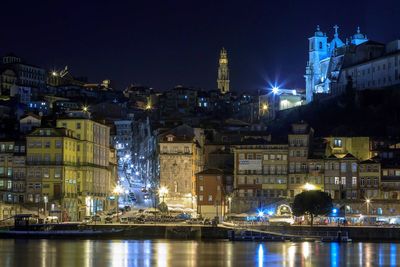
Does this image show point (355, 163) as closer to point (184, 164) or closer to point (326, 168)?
point (326, 168)

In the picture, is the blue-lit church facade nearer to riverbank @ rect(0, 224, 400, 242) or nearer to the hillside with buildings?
the hillside with buildings

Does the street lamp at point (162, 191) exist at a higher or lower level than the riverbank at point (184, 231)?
higher

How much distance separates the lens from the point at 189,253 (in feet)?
279

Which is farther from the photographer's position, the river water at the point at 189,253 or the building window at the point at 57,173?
the building window at the point at 57,173

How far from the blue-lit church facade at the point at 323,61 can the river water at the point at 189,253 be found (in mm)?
80387

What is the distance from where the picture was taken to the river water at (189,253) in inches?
3059

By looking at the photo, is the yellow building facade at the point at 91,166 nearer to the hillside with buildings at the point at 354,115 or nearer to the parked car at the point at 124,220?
the parked car at the point at 124,220

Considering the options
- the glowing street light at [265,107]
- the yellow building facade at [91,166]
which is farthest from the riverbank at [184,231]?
the glowing street light at [265,107]

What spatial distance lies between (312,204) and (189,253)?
2215cm

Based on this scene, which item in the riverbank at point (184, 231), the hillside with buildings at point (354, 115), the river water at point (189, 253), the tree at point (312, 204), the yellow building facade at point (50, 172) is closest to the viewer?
the river water at point (189, 253)

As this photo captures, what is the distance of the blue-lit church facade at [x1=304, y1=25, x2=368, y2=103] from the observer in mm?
174875

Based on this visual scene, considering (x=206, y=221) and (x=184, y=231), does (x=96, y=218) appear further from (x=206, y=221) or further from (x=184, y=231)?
(x=206, y=221)

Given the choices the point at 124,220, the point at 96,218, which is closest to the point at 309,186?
the point at 124,220

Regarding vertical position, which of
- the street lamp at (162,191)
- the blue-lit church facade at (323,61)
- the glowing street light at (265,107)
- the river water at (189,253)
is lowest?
the river water at (189,253)
